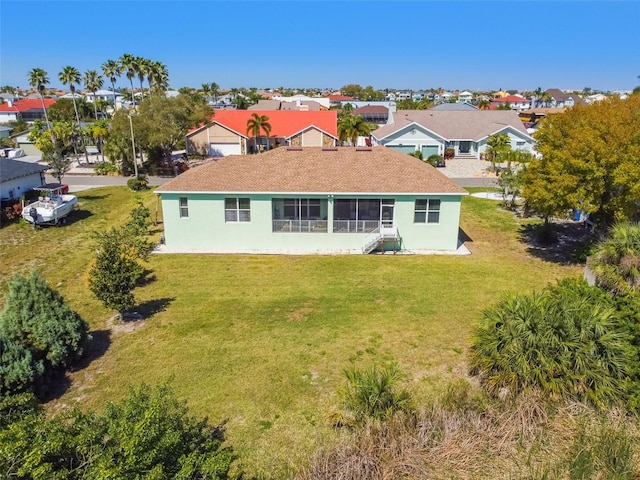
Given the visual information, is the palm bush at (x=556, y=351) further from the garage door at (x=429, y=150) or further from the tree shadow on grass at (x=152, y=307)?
the garage door at (x=429, y=150)

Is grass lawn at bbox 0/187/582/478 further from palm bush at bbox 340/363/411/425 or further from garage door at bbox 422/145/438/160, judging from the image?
garage door at bbox 422/145/438/160

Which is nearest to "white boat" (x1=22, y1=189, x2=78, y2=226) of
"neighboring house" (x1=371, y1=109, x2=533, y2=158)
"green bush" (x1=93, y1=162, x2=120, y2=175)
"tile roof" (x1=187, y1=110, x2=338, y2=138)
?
"green bush" (x1=93, y1=162, x2=120, y2=175)

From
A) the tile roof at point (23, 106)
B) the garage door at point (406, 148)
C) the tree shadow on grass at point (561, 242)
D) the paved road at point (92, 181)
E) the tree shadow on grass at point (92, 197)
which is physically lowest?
the tree shadow on grass at point (561, 242)

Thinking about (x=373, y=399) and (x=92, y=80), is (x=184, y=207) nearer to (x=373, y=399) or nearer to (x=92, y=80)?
(x=373, y=399)

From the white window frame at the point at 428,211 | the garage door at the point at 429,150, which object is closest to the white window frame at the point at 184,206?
the white window frame at the point at 428,211

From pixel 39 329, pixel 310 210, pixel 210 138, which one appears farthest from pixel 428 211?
pixel 210 138

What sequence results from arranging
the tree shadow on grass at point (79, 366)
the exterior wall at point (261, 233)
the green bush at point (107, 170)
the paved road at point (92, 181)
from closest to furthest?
1. the tree shadow on grass at point (79, 366)
2. the exterior wall at point (261, 233)
3. the paved road at point (92, 181)
4. the green bush at point (107, 170)
